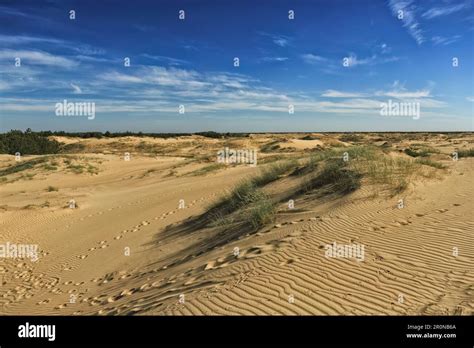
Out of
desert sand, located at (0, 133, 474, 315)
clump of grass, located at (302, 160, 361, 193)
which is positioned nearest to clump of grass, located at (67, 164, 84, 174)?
desert sand, located at (0, 133, 474, 315)

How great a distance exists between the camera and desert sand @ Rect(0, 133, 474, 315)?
14.8ft

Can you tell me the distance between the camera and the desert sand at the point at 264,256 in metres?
4.50

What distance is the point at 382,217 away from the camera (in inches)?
283

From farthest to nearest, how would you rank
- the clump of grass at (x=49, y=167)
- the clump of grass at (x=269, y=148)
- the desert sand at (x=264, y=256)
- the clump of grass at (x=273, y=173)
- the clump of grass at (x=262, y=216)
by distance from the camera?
the clump of grass at (x=269, y=148) < the clump of grass at (x=49, y=167) < the clump of grass at (x=273, y=173) < the clump of grass at (x=262, y=216) < the desert sand at (x=264, y=256)

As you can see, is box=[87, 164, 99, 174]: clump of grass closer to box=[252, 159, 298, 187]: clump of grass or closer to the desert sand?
the desert sand

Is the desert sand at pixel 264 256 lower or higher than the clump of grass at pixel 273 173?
lower

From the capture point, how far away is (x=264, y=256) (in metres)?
5.90

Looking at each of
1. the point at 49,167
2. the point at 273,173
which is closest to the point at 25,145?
the point at 49,167

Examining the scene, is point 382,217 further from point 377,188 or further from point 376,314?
point 376,314

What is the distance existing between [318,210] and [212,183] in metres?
9.64

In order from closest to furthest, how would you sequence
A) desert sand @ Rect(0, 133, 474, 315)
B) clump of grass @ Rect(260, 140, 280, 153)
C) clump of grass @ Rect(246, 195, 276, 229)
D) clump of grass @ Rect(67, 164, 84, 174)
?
desert sand @ Rect(0, 133, 474, 315)
clump of grass @ Rect(246, 195, 276, 229)
clump of grass @ Rect(67, 164, 84, 174)
clump of grass @ Rect(260, 140, 280, 153)

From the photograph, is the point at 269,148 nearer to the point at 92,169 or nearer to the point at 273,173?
the point at 92,169

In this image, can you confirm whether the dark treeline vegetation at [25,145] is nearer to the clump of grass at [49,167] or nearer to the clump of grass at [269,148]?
the clump of grass at [49,167]

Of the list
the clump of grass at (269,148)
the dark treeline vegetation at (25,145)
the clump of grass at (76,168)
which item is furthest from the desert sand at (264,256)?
the dark treeline vegetation at (25,145)
